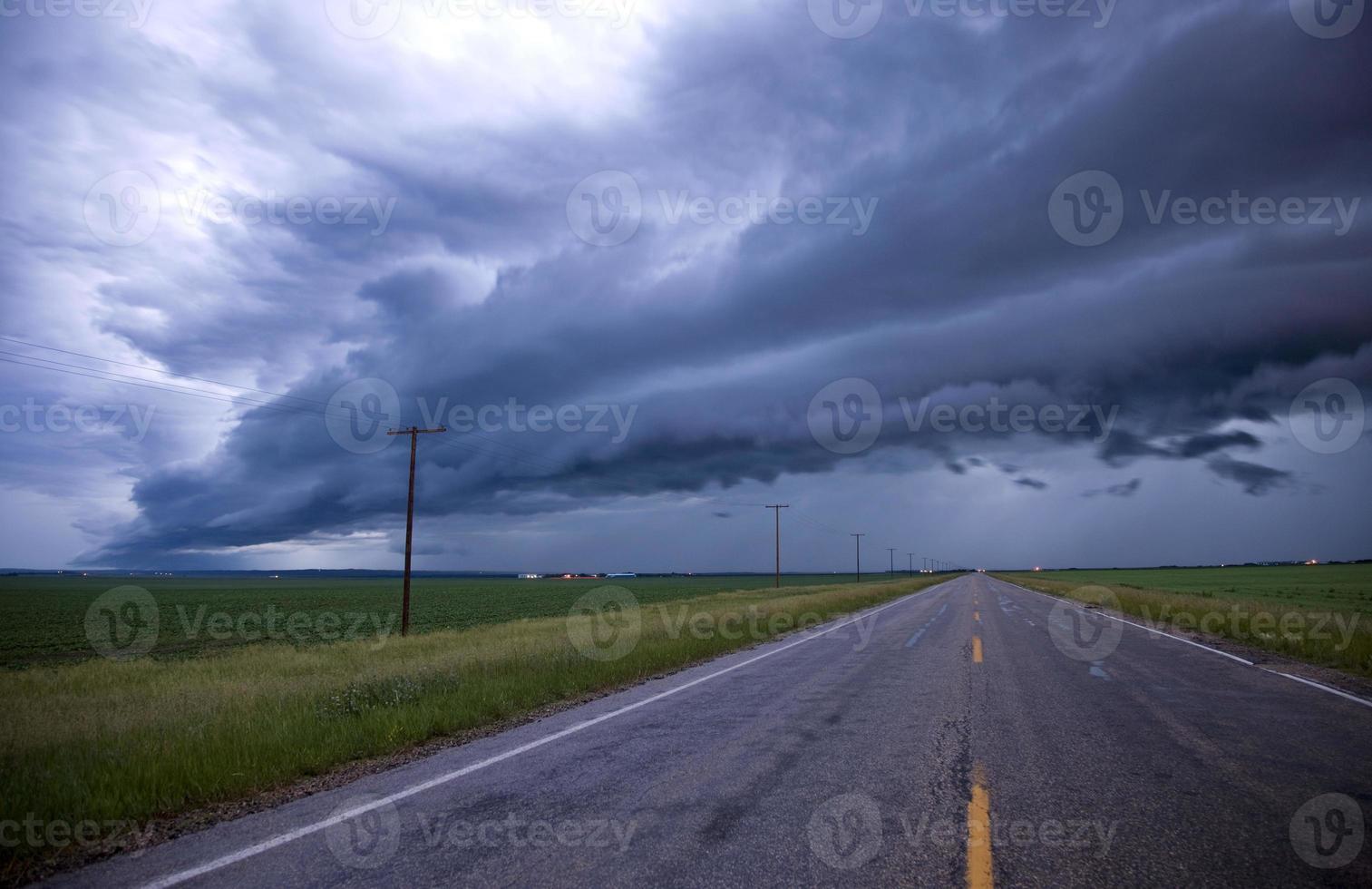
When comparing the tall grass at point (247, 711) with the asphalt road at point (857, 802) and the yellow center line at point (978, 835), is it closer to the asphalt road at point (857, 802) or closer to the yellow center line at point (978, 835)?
the asphalt road at point (857, 802)

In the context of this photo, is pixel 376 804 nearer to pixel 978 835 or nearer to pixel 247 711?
pixel 978 835

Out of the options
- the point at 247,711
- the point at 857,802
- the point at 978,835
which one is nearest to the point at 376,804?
the point at 857,802

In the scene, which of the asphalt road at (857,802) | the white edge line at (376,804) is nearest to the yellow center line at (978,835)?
the asphalt road at (857,802)

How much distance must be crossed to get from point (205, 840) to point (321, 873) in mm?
1554

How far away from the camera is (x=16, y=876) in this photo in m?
4.71

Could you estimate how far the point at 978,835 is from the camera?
4.77 meters

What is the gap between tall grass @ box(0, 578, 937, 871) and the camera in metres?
6.43

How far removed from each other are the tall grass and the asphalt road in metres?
1.15

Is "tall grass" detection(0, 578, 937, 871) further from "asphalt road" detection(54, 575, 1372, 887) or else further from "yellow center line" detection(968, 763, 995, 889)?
"yellow center line" detection(968, 763, 995, 889)

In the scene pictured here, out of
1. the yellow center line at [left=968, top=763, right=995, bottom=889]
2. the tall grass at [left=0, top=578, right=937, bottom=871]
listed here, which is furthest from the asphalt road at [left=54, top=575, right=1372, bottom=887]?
the tall grass at [left=0, top=578, right=937, bottom=871]

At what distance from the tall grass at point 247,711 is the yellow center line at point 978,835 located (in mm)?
6322

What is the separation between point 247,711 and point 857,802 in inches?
361

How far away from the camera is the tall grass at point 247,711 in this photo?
6434 mm

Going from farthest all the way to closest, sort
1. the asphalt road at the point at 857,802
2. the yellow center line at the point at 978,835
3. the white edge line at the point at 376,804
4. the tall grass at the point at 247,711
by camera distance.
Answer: the tall grass at the point at 247,711 < the white edge line at the point at 376,804 < the asphalt road at the point at 857,802 < the yellow center line at the point at 978,835
